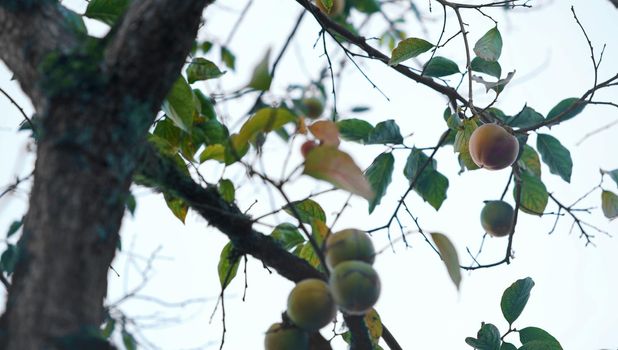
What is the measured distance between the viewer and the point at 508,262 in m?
1.63

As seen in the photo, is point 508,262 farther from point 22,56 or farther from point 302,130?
point 22,56

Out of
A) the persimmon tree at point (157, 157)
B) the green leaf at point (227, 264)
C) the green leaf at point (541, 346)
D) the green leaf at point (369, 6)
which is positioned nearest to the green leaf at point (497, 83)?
the persimmon tree at point (157, 157)

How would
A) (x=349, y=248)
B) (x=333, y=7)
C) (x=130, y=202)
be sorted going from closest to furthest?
(x=130, y=202)
(x=349, y=248)
(x=333, y=7)

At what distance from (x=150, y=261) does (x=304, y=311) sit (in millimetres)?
678

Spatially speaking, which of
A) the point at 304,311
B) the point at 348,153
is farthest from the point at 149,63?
the point at 304,311

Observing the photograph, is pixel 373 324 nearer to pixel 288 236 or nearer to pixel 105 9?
pixel 288 236

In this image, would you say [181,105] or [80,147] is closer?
[80,147]

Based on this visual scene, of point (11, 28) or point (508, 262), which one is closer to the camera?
point (11, 28)

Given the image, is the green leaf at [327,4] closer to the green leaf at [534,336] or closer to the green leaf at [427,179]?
the green leaf at [427,179]

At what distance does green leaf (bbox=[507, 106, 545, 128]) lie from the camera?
5.96ft

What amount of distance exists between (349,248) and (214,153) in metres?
0.38

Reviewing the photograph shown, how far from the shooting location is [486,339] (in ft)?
5.10

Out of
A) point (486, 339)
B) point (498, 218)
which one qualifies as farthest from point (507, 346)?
point (498, 218)

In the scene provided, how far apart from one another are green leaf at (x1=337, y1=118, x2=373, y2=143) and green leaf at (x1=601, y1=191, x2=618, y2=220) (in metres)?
0.72
